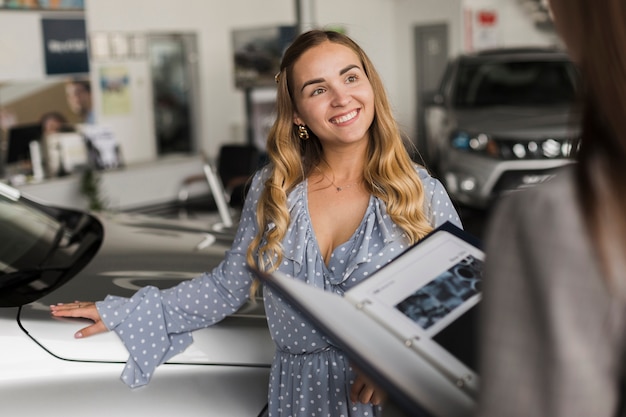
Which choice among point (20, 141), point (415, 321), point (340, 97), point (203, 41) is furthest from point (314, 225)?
point (203, 41)

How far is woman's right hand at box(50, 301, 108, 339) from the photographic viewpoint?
2.03m

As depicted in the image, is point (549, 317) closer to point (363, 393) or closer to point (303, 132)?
point (363, 393)

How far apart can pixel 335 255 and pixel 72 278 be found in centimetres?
91

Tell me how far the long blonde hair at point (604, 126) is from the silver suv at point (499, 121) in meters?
5.22

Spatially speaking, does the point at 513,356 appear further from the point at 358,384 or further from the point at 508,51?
the point at 508,51

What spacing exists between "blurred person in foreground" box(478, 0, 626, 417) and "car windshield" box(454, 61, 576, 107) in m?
7.36

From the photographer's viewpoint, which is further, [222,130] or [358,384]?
[222,130]

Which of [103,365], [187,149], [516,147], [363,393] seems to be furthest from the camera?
[187,149]

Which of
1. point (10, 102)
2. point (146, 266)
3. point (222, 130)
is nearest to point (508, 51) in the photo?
point (222, 130)

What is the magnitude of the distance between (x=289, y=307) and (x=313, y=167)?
41cm

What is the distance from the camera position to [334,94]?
195 cm

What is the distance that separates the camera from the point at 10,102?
29.1 ft

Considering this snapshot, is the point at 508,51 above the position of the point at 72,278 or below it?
above

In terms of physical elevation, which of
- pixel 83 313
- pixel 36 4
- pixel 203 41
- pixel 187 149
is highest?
pixel 36 4
